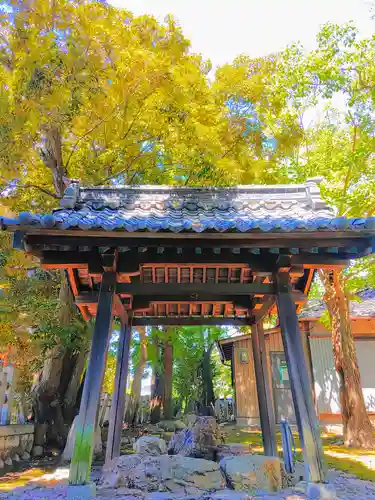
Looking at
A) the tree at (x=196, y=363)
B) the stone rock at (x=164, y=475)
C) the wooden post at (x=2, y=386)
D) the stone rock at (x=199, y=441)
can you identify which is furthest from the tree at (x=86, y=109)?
the tree at (x=196, y=363)

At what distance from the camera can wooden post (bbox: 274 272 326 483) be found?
4617mm

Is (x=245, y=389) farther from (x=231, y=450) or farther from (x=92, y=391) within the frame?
(x=92, y=391)

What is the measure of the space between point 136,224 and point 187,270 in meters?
1.86

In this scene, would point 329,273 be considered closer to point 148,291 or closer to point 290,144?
point 290,144

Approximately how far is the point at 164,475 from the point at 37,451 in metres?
6.50

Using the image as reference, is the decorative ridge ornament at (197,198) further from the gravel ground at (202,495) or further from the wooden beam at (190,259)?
the gravel ground at (202,495)

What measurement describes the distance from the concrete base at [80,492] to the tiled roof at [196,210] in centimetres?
314

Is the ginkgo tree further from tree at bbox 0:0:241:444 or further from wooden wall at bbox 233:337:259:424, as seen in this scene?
wooden wall at bbox 233:337:259:424

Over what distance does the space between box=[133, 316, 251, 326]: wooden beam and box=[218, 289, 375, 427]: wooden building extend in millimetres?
8051

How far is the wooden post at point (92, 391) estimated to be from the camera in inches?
179

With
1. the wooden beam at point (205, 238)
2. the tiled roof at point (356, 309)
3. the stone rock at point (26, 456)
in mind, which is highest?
the tiled roof at point (356, 309)

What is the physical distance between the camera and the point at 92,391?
191 inches

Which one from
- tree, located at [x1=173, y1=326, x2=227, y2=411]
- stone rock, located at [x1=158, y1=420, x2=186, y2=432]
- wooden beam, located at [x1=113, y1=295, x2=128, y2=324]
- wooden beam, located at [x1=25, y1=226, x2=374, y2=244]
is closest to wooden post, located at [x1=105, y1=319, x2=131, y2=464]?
wooden beam, located at [x1=113, y1=295, x2=128, y2=324]

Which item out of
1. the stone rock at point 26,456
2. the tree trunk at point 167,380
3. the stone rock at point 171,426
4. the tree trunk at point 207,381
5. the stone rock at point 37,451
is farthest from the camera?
the tree trunk at point 207,381
